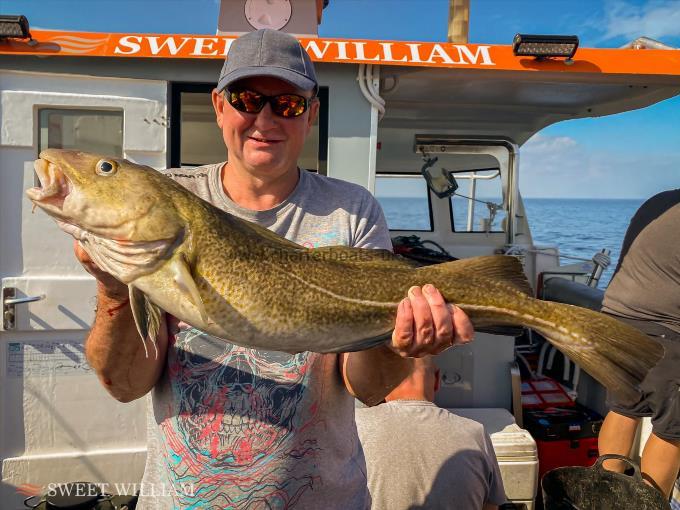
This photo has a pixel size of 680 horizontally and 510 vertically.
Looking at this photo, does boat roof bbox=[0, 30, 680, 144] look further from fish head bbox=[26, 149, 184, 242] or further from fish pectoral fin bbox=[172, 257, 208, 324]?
fish pectoral fin bbox=[172, 257, 208, 324]

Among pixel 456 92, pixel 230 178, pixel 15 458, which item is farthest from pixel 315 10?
pixel 15 458

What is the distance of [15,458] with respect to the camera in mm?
4309

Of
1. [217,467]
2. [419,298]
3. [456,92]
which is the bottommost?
[217,467]

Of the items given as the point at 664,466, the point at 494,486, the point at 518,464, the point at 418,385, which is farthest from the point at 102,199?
the point at 664,466

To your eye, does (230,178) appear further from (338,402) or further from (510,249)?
(510,249)

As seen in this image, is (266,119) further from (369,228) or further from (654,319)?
(654,319)

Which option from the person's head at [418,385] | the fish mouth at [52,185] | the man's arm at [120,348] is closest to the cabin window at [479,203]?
the person's head at [418,385]

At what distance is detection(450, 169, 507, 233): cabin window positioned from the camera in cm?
777

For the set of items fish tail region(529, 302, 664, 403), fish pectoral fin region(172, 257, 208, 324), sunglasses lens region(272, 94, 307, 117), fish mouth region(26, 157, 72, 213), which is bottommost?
fish tail region(529, 302, 664, 403)

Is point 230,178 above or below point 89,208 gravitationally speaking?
above

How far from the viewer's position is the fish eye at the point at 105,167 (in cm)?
193

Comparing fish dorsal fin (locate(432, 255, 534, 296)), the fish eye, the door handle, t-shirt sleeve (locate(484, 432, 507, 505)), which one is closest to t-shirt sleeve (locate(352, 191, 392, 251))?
fish dorsal fin (locate(432, 255, 534, 296))

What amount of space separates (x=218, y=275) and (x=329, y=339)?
500mm

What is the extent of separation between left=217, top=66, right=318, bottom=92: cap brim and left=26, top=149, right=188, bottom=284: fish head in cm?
64
